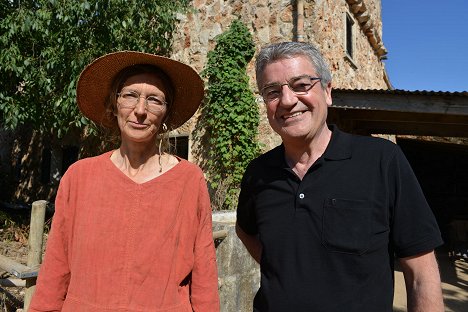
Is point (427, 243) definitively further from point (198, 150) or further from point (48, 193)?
point (48, 193)

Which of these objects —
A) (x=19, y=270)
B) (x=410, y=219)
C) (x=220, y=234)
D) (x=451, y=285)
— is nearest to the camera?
(x=410, y=219)

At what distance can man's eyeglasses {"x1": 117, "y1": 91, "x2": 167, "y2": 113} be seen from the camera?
1.49 metres

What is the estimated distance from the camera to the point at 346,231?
53.4 inches

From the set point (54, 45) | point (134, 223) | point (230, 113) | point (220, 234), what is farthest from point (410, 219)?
point (54, 45)

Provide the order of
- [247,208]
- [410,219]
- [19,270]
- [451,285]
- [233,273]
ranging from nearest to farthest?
[410,219], [247,208], [19,270], [233,273], [451,285]

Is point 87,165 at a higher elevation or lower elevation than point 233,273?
higher

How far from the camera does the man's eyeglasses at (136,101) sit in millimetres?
1488

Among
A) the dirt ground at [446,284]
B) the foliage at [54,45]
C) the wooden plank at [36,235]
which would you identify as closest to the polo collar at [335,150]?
the wooden plank at [36,235]

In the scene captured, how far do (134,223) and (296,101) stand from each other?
793 mm

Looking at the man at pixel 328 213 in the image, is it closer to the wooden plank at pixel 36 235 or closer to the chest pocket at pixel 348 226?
the chest pocket at pixel 348 226

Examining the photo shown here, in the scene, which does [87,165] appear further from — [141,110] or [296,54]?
[296,54]

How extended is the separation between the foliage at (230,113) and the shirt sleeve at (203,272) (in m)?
5.05

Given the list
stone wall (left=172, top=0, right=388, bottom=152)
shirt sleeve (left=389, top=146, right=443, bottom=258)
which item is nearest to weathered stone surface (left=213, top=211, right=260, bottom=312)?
shirt sleeve (left=389, top=146, right=443, bottom=258)

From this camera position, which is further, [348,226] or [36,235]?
[36,235]
